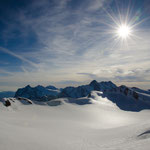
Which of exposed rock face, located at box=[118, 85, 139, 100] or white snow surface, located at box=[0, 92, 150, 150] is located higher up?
exposed rock face, located at box=[118, 85, 139, 100]

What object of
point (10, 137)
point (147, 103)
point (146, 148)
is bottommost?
point (147, 103)

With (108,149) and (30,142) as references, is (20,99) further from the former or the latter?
(108,149)

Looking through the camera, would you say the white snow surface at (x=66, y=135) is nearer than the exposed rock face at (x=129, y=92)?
Yes

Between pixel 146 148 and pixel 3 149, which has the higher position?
pixel 146 148

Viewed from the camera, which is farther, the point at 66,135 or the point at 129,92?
the point at 129,92

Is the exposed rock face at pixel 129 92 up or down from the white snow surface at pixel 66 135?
up

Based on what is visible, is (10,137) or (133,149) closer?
(133,149)

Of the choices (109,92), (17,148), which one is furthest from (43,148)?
(109,92)

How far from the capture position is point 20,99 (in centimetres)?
4716

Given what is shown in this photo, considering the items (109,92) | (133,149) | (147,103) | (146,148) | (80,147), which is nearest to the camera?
(146,148)

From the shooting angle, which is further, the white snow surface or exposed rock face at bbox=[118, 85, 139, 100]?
exposed rock face at bbox=[118, 85, 139, 100]

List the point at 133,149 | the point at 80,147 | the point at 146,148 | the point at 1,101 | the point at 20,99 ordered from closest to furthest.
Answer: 1. the point at 146,148
2. the point at 133,149
3. the point at 80,147
4. the point at 1,101
5. the point at 20,99

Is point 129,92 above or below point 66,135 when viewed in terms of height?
above

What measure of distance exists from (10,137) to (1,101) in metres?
32.5
